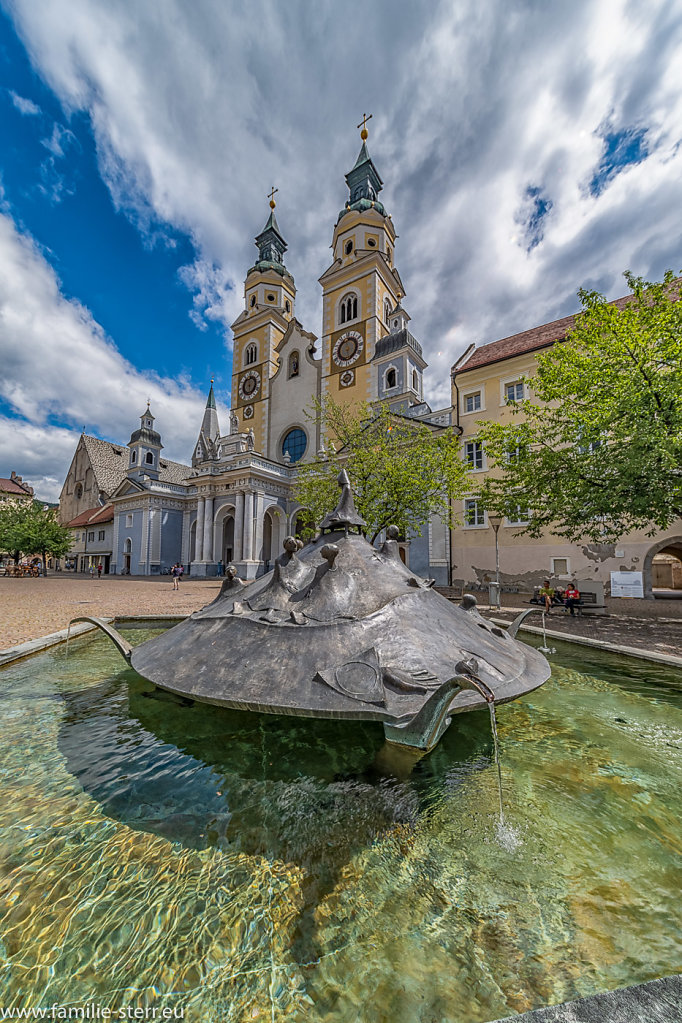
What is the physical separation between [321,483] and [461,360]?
601 inches

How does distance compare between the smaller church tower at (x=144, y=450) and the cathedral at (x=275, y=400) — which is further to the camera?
the smaller church tower at (x=144, y=450)

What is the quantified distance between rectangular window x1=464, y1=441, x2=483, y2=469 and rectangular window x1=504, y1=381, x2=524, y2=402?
3.27 meters

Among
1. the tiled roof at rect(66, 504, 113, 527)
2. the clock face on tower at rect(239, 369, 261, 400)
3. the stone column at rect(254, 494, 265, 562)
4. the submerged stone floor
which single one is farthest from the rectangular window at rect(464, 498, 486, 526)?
the tiled roof at rect(66, 504, 113, 527)

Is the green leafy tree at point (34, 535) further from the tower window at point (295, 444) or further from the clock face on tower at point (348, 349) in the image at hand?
the clock face on tower at point (348, 349)

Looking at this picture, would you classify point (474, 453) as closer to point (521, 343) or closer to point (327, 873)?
point (521, 343)

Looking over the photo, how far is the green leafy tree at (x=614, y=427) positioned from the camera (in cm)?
970

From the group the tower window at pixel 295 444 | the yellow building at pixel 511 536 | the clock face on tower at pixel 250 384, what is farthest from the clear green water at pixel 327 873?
the clock face on tower at pixel 250 384

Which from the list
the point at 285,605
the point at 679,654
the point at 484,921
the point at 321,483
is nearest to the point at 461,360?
the point at 321,483

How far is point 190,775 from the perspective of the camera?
2.66m

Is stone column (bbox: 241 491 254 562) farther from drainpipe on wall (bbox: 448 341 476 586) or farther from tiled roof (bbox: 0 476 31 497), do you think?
tiled roof (bbox: 0 476 31 497)

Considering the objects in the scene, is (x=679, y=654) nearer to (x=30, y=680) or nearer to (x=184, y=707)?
(x=184, y=707)

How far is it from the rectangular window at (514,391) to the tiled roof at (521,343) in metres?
1.65

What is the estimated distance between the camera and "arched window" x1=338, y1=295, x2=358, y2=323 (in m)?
35.0

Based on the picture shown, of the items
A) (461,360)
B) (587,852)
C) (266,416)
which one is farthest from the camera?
(266,416)
